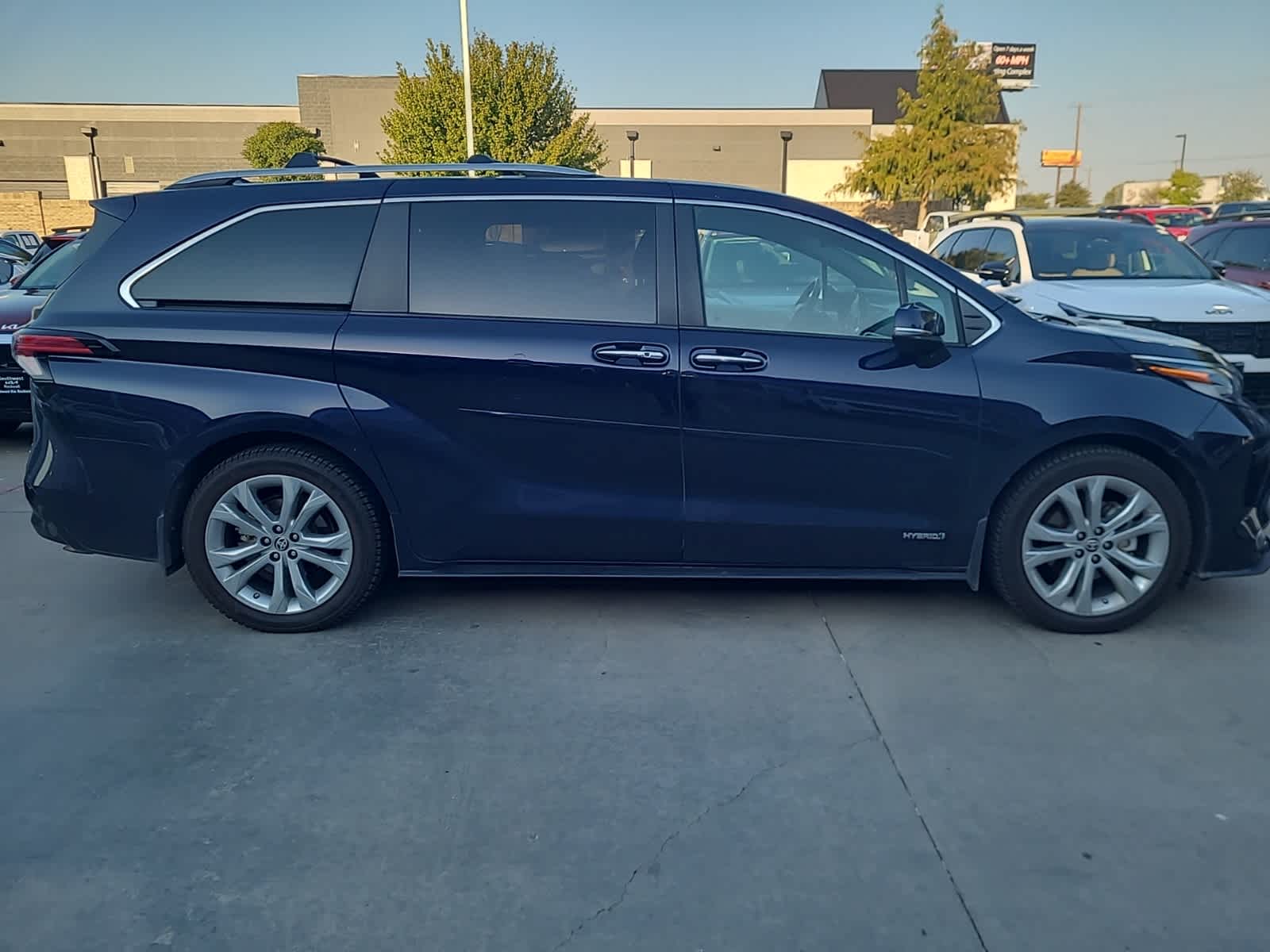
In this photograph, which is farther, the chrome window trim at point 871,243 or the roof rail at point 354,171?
the roof rail at point 354,171

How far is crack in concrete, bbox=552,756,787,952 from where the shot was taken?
8.18ft

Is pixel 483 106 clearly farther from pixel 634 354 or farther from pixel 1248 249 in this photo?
pixel 634 354

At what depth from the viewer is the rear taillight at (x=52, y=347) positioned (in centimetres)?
412

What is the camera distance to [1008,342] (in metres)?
4.14

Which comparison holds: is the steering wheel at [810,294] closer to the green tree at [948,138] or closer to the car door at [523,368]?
the car door at [523,368]

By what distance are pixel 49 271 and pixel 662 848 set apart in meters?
9.52

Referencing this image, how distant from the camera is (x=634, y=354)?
4.06 meters

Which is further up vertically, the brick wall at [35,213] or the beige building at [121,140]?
the beige building at [121,140]

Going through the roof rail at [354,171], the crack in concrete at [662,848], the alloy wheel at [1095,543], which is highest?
the roof rail at [354,171]

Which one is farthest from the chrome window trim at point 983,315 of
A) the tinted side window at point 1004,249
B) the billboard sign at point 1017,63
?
the billboard sign at point 1017,63

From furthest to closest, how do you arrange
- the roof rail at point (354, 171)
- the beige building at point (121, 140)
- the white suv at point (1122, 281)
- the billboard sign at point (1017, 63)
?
the billboard sign at point (1017, 63) → the beige building at point (121, 140) → the white suv at point (1122, 281) → the roof rail at point (354, 171)

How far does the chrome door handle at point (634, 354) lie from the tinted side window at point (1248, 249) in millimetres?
9237

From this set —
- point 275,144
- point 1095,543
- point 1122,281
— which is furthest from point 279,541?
point 275,144

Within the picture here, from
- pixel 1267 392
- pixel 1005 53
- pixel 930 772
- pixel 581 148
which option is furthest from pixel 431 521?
pixel 1005 53
